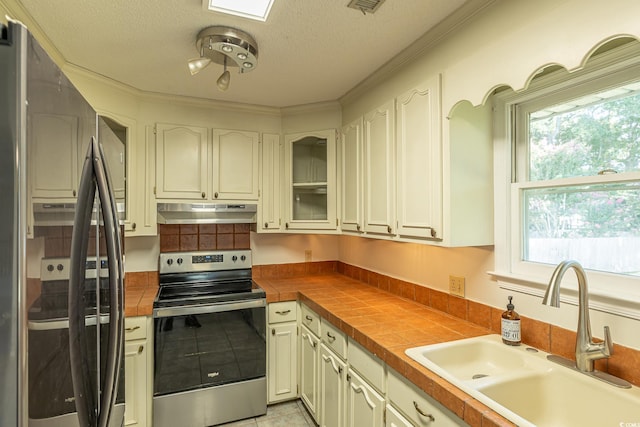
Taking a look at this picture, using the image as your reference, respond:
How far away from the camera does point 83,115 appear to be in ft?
2.46

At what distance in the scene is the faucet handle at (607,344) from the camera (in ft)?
3.67

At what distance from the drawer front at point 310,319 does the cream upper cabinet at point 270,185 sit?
2.32 feet

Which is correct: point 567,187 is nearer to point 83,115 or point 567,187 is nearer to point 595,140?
point 595,140

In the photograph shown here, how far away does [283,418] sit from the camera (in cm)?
238

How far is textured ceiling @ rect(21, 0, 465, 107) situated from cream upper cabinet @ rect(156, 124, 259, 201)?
0.37m

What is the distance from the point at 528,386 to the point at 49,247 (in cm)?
149

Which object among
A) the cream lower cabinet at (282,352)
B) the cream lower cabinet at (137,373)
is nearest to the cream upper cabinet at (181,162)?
the cream lower cabinet at (137,373)

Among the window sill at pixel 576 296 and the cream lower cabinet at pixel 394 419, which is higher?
the window sill at pixel 576 296

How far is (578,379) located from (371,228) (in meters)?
1.23

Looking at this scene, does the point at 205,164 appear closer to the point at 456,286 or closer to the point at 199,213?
the point at 199,213

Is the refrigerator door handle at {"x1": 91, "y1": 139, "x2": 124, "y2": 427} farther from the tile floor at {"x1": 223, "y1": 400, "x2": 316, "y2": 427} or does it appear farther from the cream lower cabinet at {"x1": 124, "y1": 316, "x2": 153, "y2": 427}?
the tile floor at {"x1": 223, "y1": 400, "x2": 316, "y2": 427}

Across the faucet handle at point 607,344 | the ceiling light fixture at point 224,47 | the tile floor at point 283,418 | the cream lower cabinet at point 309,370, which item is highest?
the ceiling light fixture at point 224,47

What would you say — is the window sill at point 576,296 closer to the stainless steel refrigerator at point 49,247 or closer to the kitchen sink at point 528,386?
the kitchen sink at point 528,386

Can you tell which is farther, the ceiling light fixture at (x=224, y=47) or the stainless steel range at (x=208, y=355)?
the stainless steel range at (x=208, y=355)
